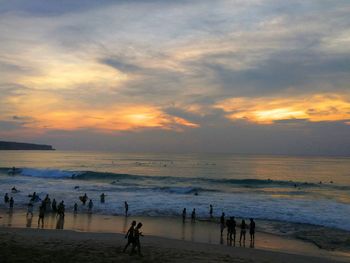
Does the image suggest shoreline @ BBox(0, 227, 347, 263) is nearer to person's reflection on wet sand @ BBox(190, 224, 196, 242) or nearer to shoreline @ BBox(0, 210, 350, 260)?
shoreline @ BBox(0, 210, 350, 260)

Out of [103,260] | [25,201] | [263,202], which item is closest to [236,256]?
[103,260]

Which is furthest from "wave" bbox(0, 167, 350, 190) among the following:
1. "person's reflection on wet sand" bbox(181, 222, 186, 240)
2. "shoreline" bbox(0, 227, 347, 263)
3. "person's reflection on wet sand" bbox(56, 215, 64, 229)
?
"shoreline" bbox(0, 227, 347, 263)

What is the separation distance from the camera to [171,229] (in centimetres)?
2386

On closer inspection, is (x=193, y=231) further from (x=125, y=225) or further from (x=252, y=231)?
A: (x=125, y=225)

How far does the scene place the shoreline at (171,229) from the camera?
1914cm


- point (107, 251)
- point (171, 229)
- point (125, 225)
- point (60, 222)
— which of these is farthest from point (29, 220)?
point (107, 251)

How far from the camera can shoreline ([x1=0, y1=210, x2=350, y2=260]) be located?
1914cm

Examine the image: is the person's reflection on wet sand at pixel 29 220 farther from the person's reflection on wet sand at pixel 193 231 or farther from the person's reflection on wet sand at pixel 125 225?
the person's reflection on wet sand at pixel 193 231

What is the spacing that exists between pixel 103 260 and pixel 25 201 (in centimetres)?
2329

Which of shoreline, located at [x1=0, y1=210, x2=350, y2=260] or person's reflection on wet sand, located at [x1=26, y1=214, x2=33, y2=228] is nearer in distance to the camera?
shoreline, located at [x1=0, y1=210, x2=350, y2=260]

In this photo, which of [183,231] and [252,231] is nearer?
[252,231]

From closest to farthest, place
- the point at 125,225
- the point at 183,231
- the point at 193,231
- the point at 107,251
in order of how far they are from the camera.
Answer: the point at 107,251
the point at 183,231
the point at 193,231
the point at 125,225

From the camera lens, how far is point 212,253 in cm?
1620

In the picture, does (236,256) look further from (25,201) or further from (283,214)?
(25,201)
